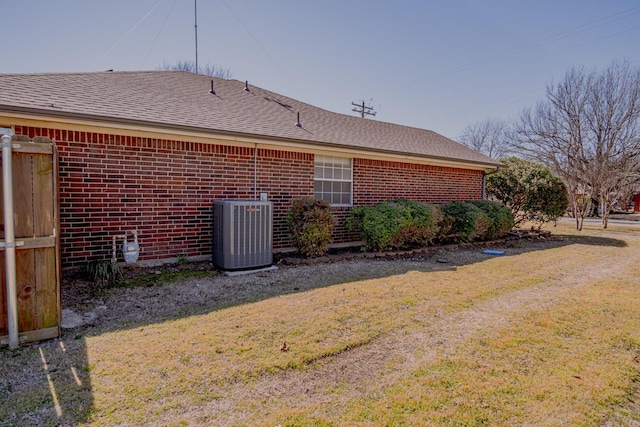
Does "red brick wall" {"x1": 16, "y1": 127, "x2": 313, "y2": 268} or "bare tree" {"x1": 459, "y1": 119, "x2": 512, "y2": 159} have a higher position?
"bare tree" {"x1": 459, "y1": 119, "x2": 512, "y2": 159}

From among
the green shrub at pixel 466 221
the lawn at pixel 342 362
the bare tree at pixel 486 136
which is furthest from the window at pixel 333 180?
the bare tree at pixel 486 136

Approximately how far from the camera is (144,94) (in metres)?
7.69

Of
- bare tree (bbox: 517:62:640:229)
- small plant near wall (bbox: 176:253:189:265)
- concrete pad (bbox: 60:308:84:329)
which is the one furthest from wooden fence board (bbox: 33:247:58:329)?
bare tree (bbox: 517:62:640:229)

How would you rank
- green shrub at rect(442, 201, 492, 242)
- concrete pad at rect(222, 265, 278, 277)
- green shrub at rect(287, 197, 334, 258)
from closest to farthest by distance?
1. concrete pad at rect(222, 265, 278, 277)
2. green shrub at rect(287, 197, 334, 258)
3. green shrub at rect(442, 201, 492, 242)

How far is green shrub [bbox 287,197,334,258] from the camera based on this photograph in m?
7.60

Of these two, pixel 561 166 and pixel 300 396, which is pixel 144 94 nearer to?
pixel 300 396

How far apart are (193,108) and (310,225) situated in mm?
3652

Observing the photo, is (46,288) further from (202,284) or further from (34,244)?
(202,284)

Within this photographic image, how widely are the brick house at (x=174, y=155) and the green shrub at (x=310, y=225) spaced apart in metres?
0.62

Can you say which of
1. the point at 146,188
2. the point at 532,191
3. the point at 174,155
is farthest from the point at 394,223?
the point at 532,191

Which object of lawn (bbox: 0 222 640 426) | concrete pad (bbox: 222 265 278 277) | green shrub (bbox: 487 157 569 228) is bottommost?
lawn (bbox: 0 222 640 426)

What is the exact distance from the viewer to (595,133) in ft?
65.9

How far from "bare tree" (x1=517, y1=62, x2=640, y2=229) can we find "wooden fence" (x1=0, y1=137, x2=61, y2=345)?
809 inches

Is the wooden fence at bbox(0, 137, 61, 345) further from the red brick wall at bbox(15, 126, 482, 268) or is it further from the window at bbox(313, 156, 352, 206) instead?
the window at bbox(313, 156, 352, 206)
